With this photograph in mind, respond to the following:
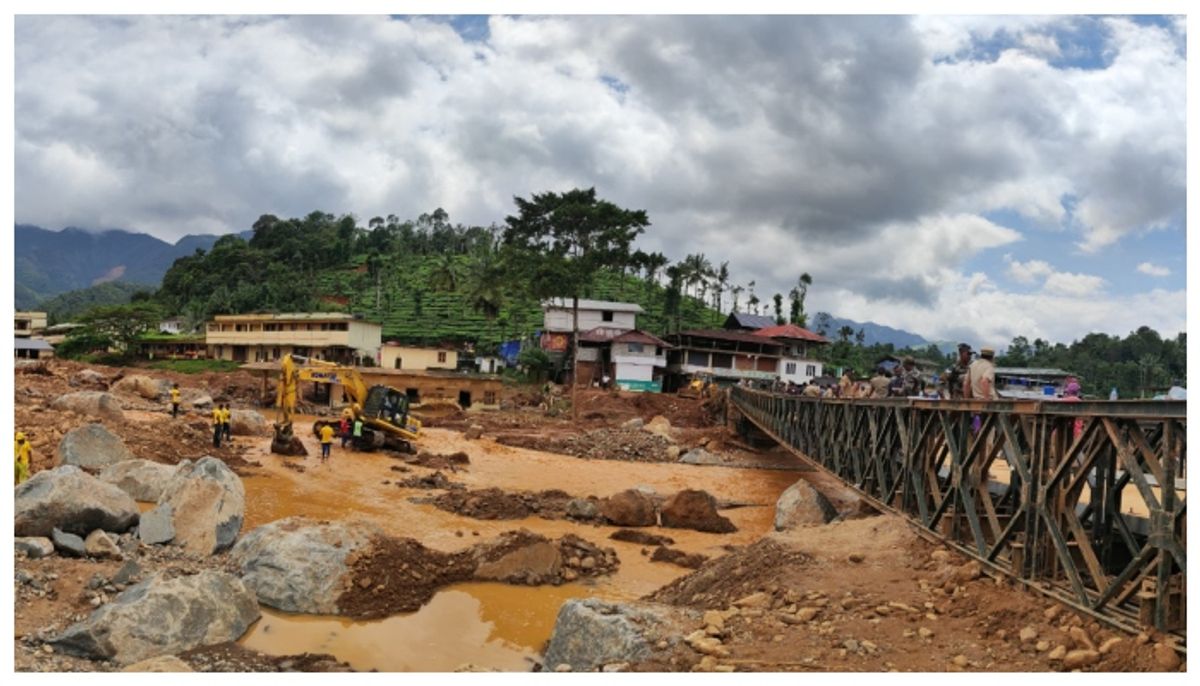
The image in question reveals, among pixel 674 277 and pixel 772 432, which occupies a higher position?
pixel 674 277

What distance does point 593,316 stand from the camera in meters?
71.3

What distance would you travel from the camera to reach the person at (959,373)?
13789mm

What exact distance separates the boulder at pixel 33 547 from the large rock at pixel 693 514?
12939 millimetres

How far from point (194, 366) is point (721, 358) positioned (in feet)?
132

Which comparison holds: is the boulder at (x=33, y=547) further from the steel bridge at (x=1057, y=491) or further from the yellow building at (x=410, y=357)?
the yellow building at (x=410, y=357)

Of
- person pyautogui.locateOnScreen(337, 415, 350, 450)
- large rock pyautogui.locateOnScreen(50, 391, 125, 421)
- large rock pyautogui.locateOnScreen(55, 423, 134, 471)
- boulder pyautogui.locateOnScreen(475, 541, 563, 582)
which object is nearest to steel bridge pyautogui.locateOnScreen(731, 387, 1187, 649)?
boulder pyautogui.locateOnScreen(475, 541, 563, 582)

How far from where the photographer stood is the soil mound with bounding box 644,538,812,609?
10.8m

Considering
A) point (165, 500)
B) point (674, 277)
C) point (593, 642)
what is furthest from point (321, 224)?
point (593, 642)

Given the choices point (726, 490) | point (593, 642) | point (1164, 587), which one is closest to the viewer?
point (1164, 587)

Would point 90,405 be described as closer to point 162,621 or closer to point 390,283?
point 162,621

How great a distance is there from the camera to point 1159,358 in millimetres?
79938

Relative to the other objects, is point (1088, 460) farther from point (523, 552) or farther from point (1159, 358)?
point (1159, 358)

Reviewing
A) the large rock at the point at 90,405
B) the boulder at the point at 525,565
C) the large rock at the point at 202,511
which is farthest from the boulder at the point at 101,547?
the large rock at the point at 90,405

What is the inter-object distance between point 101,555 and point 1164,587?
12840 mm
